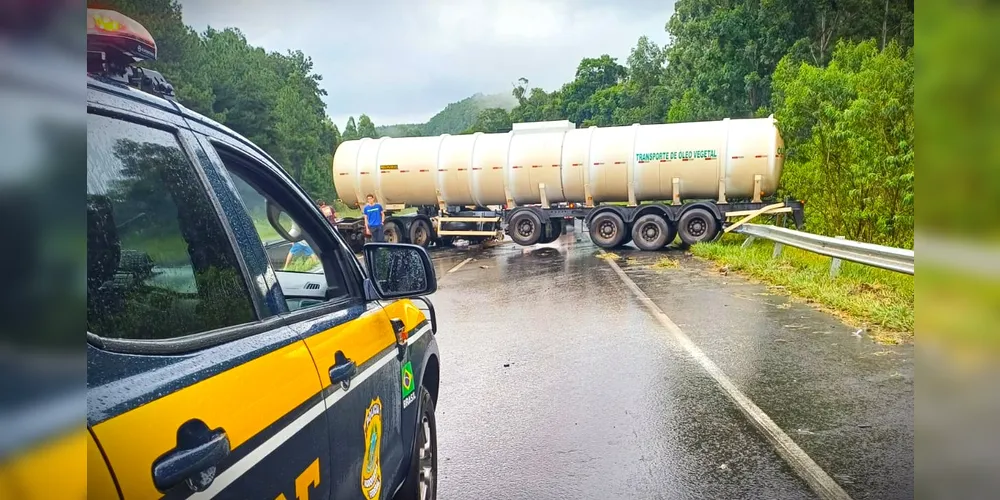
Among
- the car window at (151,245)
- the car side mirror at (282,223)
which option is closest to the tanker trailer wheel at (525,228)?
the car side mirror at (282,223)

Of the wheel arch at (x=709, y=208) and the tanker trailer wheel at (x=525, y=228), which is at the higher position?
the wheel arch at (x=709, y=208)

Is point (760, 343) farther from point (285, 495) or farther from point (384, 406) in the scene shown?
point (285, 495)

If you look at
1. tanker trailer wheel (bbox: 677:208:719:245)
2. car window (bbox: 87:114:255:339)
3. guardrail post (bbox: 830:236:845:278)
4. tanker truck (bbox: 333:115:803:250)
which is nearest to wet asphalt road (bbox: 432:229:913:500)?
guardrail post (bbox: 830:236:845:278)

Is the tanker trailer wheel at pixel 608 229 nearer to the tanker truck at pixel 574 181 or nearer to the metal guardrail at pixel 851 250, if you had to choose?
the tanker truck at pixel 574 181

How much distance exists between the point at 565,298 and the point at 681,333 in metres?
3.09

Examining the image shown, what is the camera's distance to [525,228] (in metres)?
20.5

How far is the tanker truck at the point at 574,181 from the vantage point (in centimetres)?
1830

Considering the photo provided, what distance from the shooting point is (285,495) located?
1.66 meters

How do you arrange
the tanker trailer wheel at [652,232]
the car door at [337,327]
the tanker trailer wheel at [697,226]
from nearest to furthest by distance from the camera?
the car door at [337,327]
the tanker trailer wheel at [697,226]
the tanker trailer wheel at [652,232]

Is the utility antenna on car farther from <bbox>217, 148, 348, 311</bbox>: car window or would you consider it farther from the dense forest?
<bbox>217, 148, 348, 311</bbox>: car window

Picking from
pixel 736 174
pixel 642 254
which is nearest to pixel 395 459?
pixel 642 254

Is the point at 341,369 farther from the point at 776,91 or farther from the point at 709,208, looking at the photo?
the point at 776,91

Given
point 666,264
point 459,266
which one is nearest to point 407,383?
point 666,264

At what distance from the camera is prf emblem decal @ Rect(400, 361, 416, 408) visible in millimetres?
Result: 2969
